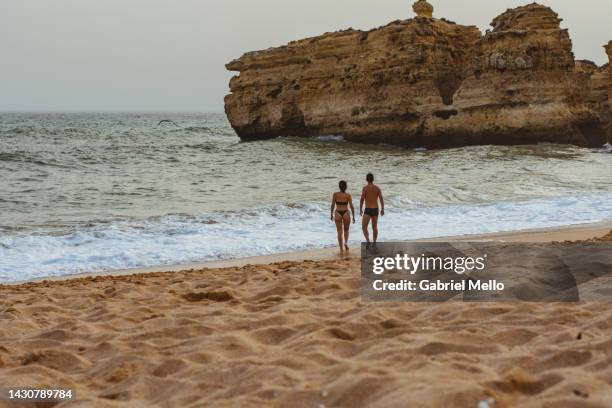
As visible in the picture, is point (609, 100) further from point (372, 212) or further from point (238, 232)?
point (238, 232)

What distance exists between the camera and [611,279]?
18.9 feet

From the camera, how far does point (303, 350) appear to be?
3994 mm

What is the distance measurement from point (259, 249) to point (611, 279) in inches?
222

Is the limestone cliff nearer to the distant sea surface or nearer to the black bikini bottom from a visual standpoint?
the distant sea surface

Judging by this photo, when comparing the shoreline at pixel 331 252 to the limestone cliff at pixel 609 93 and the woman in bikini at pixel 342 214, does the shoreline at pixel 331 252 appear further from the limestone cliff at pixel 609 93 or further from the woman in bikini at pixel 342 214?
the limestone cliff at pixel 609 93

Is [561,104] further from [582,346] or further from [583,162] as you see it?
[582,346]

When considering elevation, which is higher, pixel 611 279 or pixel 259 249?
pixel 611 279

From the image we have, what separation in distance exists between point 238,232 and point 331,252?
8.09 ft

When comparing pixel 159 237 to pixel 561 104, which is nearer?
pixel 159 237

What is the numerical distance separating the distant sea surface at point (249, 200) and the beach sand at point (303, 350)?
A: 388cm

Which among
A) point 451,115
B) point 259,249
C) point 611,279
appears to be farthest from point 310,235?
point 451,115

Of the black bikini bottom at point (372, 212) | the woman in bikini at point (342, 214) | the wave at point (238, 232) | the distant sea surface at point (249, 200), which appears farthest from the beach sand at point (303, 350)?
the distant sea surface at point (249, 200)

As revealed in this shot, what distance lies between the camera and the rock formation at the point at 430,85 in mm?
30125

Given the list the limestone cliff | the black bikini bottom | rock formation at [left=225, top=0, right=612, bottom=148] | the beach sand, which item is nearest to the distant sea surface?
the black bikini bottom
